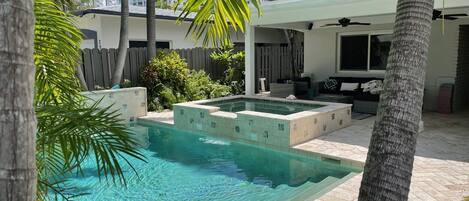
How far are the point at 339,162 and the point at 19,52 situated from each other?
688 centimetres

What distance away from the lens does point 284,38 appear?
2420 centimetres

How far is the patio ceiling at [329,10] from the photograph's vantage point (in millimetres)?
9977

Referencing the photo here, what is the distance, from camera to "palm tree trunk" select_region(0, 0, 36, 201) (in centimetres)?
135

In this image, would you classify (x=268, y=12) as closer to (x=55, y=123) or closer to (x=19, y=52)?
(x=55, y=123)

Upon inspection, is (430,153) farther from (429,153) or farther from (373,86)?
(373,86)

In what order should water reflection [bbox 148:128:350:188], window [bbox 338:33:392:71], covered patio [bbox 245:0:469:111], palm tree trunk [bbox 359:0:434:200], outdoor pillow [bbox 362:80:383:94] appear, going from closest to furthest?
palm tree trunk [bbox 359:0:434:200]
water reflection [bbox 148:128:350:188]
covered patio [bbox 245:0:469:111]
outdoor pillow [bbox 362:80:383:94]
window [bbox 338:33:392:71]

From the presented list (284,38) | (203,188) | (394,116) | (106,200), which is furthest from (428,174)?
(284,38)

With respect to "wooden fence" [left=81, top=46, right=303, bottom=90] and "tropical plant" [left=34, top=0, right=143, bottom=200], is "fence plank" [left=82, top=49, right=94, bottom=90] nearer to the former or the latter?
"wooden fence" [left=81, top=46, right=303, bottom=90]

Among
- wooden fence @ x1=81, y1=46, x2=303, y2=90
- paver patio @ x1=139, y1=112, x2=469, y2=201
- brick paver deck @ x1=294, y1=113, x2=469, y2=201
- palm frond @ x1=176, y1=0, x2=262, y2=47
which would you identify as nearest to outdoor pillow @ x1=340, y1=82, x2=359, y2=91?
paver patio @ x1=139, y1=112, x2=469, y2=201

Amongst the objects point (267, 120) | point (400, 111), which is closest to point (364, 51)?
point (267, 120)

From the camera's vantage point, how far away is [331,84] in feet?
48.4

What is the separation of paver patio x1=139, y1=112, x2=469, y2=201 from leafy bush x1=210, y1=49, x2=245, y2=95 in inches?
220

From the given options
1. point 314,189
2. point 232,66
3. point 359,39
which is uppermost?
point 359,39

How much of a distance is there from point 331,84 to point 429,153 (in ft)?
24.2
